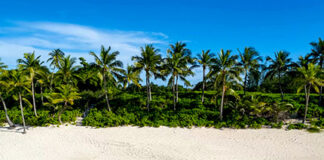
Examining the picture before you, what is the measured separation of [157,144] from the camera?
1720 cm

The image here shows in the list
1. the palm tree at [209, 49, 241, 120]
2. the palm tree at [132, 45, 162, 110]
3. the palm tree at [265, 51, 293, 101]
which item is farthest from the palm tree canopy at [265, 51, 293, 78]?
the palm tree at [132, 45, 162, 110]

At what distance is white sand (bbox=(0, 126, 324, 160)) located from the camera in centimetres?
1511

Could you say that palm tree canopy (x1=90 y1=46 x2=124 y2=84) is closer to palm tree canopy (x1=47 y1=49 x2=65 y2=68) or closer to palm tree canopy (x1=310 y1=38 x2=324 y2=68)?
palm tree canopy (x1=47 y1=49 x2=65 y2=68)

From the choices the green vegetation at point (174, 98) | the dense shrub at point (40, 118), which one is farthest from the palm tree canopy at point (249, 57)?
the dense shrub at point (40, 118)

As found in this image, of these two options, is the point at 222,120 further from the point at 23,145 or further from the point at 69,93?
the point at 23,145

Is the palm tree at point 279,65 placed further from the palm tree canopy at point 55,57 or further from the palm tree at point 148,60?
the palm tree canopy at point 55,57

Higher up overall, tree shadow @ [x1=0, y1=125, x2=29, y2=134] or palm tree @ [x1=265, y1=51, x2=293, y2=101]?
palm tree @ [x1=265, y1=51, x2=293, y2=101]

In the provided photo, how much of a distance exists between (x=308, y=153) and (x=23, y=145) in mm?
22216

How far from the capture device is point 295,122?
69.3 feet

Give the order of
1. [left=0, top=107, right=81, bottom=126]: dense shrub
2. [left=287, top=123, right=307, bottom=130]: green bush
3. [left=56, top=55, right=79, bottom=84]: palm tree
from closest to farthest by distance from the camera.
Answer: [left=287, top=123, right=307, bottom=130]: green bush, [left=0, top=107, right=81, bottom=126]: dense shrub, [left=56, top=55, right=79, bottom=84]: palm tree

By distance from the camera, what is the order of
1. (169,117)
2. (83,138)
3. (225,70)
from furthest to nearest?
(169,117) → (225,70) → (83,138)

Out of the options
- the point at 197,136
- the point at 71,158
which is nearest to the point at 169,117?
the point at 197,136

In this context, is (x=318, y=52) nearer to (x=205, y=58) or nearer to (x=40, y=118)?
(x=205, y=58)

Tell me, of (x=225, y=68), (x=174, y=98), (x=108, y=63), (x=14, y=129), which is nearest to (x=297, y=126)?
(x=225, y=68)
